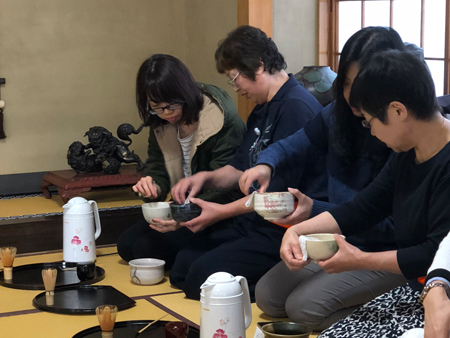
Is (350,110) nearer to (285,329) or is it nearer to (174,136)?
(285,329)

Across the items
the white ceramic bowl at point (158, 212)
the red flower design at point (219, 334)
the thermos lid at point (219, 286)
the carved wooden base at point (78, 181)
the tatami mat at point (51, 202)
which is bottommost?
the tatami mat at point (51, 202)

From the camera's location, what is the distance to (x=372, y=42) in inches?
92.7

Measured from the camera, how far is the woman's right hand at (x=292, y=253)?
82.4 inches

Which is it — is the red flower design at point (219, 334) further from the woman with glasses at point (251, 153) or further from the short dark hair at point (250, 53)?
the short dark hair at point (250, 53)

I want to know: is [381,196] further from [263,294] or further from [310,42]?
[310,42]

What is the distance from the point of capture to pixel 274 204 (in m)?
2.47

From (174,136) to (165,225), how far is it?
55 centimetres

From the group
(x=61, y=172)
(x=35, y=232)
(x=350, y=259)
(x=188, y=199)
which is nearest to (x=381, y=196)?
(x=350, y=259)

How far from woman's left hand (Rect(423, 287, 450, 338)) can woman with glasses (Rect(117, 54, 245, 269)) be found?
72.1 inches

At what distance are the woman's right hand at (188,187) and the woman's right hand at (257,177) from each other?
0.68 meters

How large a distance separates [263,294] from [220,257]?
0.30m

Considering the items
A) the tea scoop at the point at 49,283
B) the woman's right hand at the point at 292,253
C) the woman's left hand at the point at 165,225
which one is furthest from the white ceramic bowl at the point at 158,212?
the woman's right hand at the point at 292,253

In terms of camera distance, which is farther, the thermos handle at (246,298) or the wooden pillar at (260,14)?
the wooden pillar at (260,14)

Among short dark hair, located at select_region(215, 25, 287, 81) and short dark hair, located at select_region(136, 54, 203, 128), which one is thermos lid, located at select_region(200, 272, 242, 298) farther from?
short dark hair, located at select_region(136, 54, 203, 128)
